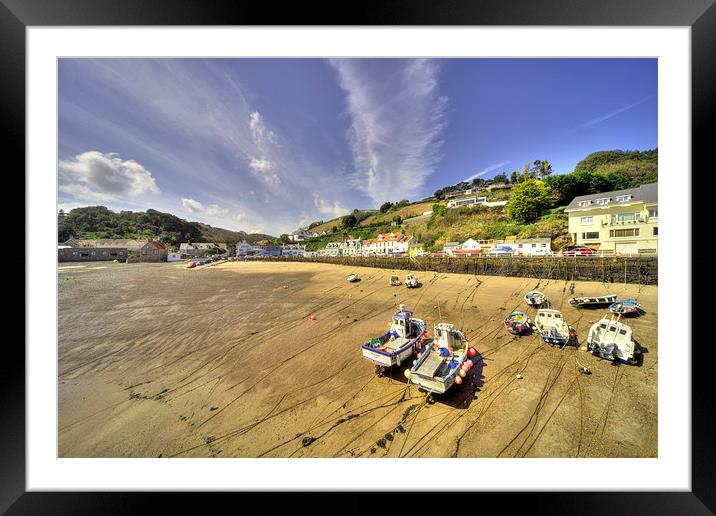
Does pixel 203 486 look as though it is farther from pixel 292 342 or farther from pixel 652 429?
pixel 652 429

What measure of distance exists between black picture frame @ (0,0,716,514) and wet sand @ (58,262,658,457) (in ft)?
3.52

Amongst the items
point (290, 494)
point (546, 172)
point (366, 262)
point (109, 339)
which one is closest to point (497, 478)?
point (290, 494)

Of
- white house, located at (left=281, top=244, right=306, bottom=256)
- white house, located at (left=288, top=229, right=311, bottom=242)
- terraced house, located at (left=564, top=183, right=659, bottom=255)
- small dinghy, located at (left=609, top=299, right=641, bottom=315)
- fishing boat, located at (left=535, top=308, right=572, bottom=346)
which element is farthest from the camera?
white house, located at (left=288, top=229, right=311, bottom=242)

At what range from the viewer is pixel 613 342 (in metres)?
3.35

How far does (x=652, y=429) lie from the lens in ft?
7.75

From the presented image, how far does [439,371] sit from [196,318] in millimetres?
6667

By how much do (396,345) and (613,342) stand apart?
140 inches

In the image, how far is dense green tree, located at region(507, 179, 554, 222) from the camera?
1285cm

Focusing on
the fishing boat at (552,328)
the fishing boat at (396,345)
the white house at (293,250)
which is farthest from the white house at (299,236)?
the fishing boat at (552,328)

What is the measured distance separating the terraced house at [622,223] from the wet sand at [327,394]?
2.19 meters

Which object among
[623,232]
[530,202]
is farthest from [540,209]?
[623,232]

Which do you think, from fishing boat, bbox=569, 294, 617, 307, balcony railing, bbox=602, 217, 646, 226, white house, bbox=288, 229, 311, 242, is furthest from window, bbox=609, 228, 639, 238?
white house, bbox=288, 229, 311, 242

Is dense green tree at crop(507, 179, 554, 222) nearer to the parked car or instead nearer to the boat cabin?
the parked car
